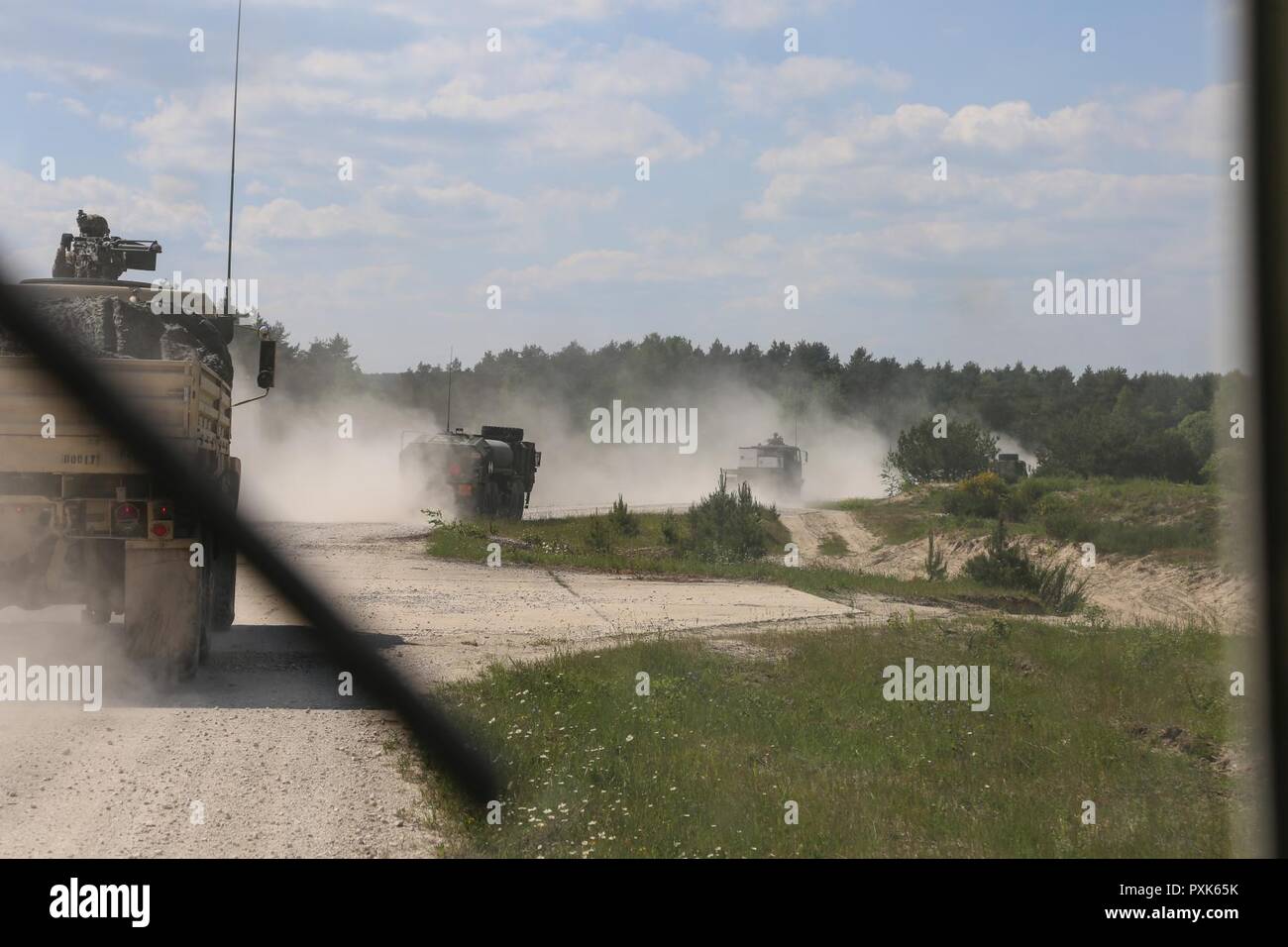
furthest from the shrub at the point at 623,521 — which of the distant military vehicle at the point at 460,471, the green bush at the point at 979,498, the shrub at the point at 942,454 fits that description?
the shrub at the point at 942,454

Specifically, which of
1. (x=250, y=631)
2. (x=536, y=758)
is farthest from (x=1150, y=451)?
(x=536, y=758)

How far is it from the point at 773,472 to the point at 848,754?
41.3 metres

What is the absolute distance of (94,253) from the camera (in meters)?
13.9

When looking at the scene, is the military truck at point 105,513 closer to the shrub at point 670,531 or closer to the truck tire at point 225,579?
the truck tire at point 225,579

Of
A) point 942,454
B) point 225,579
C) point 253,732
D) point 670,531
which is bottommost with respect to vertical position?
point 253,732

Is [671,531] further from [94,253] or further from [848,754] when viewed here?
[848,754]

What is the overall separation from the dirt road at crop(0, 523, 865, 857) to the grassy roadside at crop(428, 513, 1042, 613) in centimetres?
382

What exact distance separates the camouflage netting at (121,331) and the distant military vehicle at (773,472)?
3791 centimetres

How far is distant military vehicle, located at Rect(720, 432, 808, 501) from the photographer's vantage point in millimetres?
50000

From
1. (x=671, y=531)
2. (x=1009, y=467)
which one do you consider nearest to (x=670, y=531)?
(x=671, y=531)

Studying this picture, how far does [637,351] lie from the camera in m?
96.5
